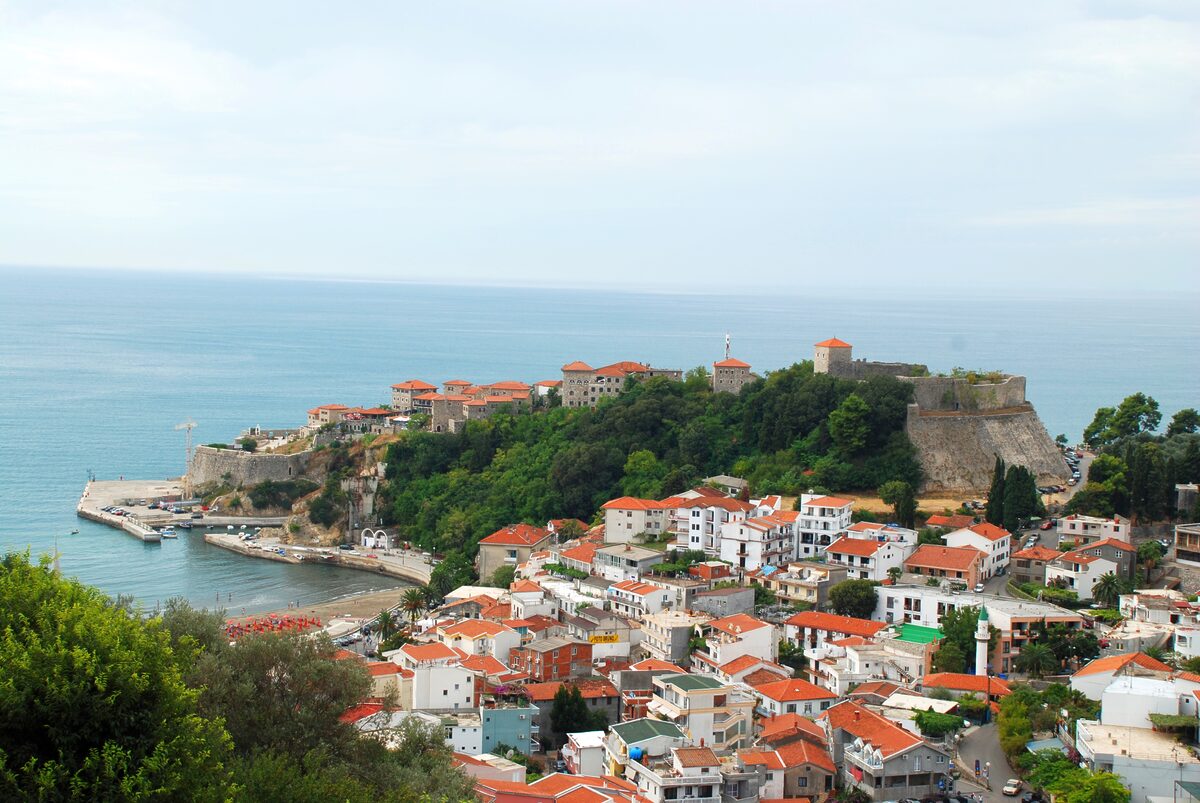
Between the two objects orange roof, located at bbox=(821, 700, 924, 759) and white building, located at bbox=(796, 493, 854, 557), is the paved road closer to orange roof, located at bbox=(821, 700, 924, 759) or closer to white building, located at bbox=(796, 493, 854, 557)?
orange roof, located at bbox=(821, 700, 924, 759)

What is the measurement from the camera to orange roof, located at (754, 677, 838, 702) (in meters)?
Answer: 20.5

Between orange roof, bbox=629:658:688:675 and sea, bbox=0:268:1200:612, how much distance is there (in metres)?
13.6

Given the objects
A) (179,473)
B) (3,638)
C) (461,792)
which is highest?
(3,638)

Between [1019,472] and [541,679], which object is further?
[1019,472]

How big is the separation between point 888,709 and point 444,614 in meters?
11.4

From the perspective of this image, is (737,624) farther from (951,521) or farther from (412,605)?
(412,605)

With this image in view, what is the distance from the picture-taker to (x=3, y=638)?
860 centimetres

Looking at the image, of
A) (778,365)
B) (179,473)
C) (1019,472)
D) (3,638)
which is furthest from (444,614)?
(778,365)

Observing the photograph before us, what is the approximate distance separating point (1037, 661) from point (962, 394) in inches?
599

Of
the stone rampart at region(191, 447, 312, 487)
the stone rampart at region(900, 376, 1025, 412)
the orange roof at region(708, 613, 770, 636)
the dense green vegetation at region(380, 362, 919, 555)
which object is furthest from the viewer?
the stone rampart at region(191, 447, 312, 487)

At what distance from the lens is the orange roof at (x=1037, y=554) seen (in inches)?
1033

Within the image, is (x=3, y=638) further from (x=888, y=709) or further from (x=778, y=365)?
(x=778, y=365)

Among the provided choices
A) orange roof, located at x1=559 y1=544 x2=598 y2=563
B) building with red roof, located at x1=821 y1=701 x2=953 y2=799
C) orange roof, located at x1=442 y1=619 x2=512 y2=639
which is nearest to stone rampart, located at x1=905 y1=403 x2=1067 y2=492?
orange roof, located at x1=559 y1=544 x2=598 y2=563

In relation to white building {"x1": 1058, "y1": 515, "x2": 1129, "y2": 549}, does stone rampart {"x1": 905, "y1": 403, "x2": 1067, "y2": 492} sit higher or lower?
higher
